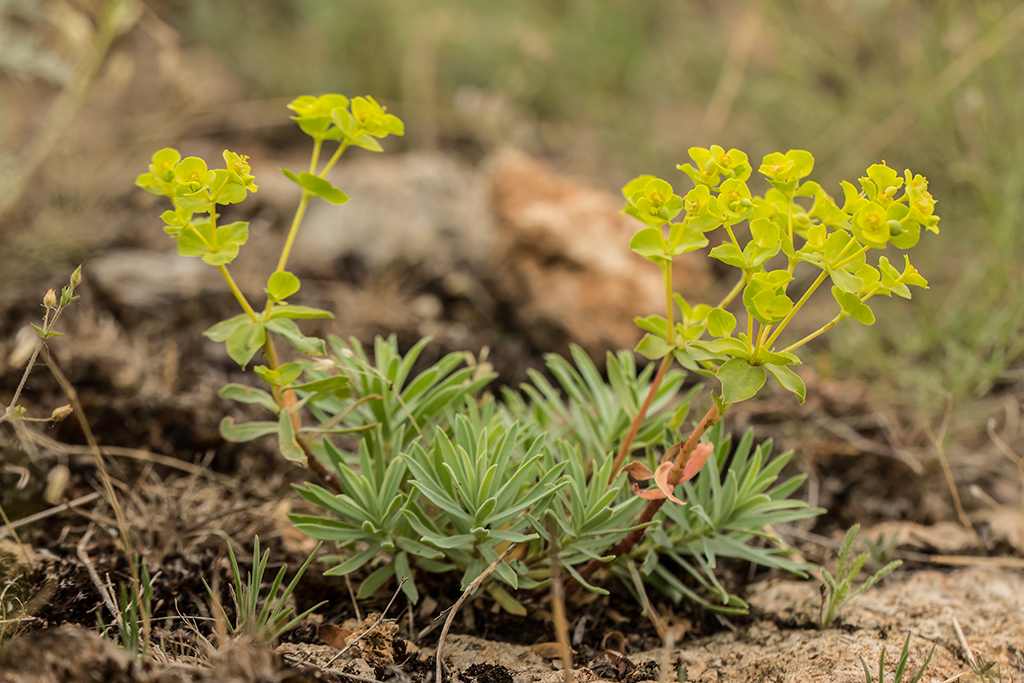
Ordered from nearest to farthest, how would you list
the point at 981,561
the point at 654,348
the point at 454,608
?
the point at 454,608
the point at 654,348
the point at 981,561

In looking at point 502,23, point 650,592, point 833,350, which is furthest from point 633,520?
point 502,23

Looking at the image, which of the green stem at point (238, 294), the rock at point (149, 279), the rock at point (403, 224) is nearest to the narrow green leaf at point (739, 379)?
the green stem at point (238, 294)

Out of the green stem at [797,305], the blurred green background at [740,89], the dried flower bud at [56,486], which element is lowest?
the dried flower bud at [56,486]

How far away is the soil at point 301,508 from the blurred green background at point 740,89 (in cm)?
44

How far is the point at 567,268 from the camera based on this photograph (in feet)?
10.3

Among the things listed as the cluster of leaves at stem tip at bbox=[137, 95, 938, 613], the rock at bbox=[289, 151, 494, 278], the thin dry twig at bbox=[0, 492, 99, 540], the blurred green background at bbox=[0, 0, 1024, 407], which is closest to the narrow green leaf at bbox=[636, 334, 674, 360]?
the cluster of leaves at stem tip at bbox=[137, 95, 938, 613]

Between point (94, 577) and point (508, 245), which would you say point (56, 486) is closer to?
point (94, 577)

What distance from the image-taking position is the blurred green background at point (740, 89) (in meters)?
3.00

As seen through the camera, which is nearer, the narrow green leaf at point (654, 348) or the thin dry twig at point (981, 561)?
the narrow green leaf at point (654, 348)

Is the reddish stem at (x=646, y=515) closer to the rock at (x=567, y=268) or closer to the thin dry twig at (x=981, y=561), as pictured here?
the thin dry twig at (x=981, y=561)

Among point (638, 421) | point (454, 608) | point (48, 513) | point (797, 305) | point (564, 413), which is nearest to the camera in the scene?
point (797, 305)

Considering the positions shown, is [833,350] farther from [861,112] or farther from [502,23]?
[502,23]

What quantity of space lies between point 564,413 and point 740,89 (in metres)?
3.80

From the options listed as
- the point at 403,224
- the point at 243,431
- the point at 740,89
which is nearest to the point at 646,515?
the point at 243,431
